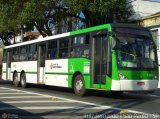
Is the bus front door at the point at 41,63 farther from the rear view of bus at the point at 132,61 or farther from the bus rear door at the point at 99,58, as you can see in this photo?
the rear view of bus at the point at 132,61

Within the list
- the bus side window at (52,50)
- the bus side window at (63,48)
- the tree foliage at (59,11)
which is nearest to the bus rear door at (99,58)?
the bus side window at (63,48)

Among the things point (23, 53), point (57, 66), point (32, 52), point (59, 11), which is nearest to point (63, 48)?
point (57, 66)

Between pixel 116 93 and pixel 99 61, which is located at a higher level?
pixel 99 61

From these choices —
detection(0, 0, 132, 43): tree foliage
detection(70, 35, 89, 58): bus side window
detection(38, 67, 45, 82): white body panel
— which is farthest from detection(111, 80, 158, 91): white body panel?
detection(0, 0, 132, 43): tree foliage

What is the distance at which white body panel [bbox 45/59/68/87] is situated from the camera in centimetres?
1858

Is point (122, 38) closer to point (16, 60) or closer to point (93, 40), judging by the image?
point (93, 40)

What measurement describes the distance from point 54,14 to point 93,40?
12.4m

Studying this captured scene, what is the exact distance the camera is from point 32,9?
25359 millimetres

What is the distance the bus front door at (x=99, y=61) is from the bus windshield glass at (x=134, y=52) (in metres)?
0.72

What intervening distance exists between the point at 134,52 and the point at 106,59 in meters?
1.14

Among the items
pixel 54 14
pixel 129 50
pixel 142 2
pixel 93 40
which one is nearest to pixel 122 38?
pixel 129 50

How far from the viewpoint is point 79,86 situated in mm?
17188

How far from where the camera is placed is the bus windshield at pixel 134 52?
1505cm

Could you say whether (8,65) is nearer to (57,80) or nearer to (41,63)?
(41,63)
